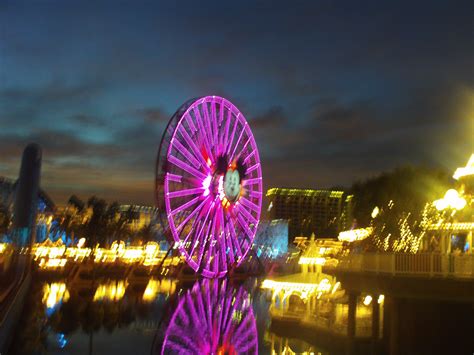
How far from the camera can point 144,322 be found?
3073 centimetres

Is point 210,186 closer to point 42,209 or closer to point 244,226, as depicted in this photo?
point 244,226

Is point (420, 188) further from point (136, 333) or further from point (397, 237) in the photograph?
point (136, 333)

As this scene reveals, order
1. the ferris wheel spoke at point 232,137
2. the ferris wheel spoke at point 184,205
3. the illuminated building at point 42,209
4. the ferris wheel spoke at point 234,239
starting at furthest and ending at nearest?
the illuminated building at point 42,209 < the ferris wheel spoke at point 234,239 < the ferris wheel spoke at point 232,137 < the ferris wheel spoke at point 184,205

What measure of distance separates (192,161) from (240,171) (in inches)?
334

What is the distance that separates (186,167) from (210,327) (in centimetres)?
1606

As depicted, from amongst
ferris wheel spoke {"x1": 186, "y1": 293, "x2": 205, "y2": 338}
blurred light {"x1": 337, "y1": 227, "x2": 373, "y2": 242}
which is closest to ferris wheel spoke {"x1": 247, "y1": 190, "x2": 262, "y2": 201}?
ferris wheel spoke {"x1": 186, "y1": 293, "x2": 205, "y2": 338}

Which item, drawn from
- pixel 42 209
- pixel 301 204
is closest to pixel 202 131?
pixel 42 209

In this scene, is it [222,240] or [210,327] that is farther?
[222,240]

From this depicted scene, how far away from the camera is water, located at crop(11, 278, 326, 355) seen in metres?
23.8

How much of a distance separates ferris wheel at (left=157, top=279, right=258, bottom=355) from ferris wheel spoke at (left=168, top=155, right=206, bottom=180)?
8644mm

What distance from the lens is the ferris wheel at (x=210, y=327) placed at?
23.9m

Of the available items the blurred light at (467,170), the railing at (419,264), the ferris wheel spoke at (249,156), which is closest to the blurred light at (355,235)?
the blurred light at (467,170)

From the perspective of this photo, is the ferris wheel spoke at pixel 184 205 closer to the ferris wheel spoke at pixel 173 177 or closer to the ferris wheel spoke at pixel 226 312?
the ferris wheel spoke at pixel 173 177

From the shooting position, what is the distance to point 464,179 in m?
24.1
